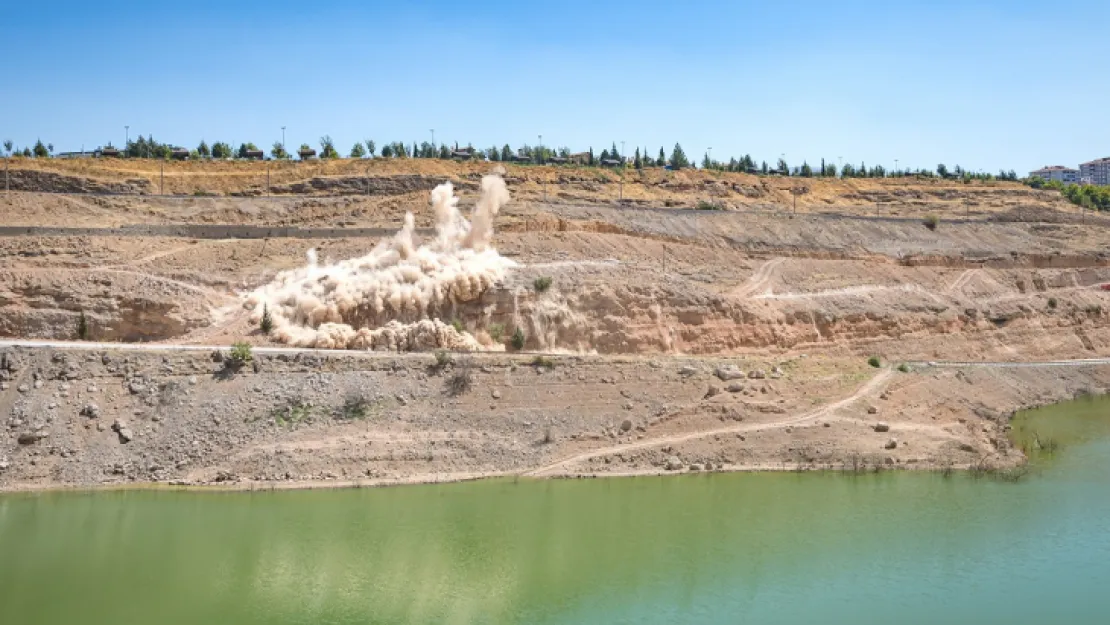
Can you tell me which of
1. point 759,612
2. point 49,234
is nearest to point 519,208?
point 49,234

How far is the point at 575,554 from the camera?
78.7ft

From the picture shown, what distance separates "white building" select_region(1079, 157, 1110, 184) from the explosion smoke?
517ft

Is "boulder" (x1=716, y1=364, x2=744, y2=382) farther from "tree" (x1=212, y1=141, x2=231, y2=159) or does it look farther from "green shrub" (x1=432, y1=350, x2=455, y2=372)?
"tree" (x1=212, y1=141, x2=231, y2=159)

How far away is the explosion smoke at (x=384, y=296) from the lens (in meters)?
35.2

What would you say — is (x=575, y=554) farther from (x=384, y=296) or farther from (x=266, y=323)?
(x=266, y=323)

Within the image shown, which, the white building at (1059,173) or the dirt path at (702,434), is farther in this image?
the white building at (1059,173)

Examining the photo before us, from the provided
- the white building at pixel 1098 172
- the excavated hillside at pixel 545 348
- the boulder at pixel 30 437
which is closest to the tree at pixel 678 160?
the excavated hillside at pixel 545 348

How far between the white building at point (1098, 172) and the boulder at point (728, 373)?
15634 centimetres

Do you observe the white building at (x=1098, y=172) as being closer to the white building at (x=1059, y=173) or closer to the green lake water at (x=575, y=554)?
the white building at (x=1059, y=173)

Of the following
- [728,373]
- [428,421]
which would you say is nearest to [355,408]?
[428,421]

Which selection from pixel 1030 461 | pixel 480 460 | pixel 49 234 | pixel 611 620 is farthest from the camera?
pixel 49 234

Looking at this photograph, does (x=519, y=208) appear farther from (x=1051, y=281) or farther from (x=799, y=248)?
(x=1051, y=281)

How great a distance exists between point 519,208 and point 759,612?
121ft

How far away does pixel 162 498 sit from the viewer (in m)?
27.0
